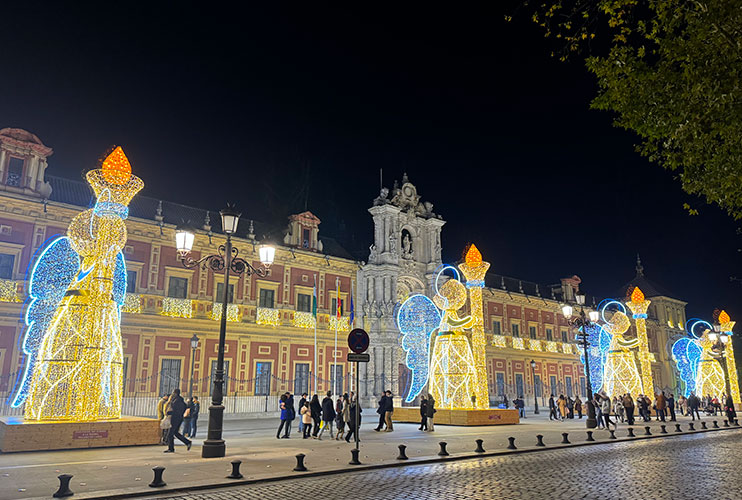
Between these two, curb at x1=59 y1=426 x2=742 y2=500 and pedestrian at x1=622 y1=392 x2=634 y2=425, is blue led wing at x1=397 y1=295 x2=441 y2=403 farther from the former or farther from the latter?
curb at x1=59 y1=426 x2=742 y2=500

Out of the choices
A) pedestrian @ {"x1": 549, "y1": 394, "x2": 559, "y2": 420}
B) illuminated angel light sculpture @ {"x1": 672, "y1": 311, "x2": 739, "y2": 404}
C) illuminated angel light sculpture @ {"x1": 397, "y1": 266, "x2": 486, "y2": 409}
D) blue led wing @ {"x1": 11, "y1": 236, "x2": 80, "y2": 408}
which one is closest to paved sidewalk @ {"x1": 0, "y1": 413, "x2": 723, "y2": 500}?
illuminated angel light sculpture @ {"x1": 397, "y1": 266, "x2": 486, "y2": 409}

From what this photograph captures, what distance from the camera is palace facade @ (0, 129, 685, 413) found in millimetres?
21141

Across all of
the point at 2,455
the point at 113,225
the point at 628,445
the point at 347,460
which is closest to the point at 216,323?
the point at 113,225

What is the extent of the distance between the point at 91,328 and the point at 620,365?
23.8 meters

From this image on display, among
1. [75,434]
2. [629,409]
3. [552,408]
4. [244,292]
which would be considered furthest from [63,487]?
[552,408]

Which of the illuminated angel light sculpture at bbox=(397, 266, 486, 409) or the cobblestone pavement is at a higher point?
the illuminated angel light sculpture at bbox=(397, 266, 486, 409)

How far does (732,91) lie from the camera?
7801 mm

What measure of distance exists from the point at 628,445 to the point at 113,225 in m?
14.9

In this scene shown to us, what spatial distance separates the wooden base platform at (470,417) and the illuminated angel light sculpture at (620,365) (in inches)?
310

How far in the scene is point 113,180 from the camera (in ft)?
43.4

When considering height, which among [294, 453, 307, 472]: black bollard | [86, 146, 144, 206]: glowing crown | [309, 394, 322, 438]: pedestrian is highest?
[86, 146, 144, 206]: glowing crown

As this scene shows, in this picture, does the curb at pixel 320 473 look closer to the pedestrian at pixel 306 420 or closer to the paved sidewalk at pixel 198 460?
the paved sidewalk at pixel 198 460

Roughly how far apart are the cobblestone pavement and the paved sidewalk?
3.01 feet

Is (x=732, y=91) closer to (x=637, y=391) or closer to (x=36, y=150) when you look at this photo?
(x=637, y=391)
